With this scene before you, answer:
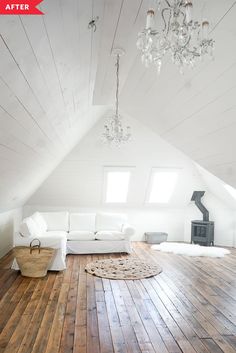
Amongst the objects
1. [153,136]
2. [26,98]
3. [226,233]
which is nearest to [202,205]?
[226,233]

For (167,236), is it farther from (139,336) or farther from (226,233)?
(139,336)

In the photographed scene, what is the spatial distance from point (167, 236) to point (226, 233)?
1575 millimetres

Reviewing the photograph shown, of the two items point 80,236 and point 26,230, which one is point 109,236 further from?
point 26,230

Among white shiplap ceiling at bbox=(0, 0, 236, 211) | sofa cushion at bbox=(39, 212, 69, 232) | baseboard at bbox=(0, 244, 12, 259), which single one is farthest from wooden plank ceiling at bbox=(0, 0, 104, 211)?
sofa cushion at bbox=(39, 212, 69, 232)

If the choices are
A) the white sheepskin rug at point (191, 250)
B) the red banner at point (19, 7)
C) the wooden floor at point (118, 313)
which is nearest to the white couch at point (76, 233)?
the wooden floor at point (118, 313)

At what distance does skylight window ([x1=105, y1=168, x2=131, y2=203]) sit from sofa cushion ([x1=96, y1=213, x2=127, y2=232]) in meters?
0.77

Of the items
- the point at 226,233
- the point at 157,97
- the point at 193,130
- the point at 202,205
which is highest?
the point at 157,97

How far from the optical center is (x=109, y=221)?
7.27 metres

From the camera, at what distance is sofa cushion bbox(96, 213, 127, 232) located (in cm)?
720

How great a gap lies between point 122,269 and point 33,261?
5.26 ft

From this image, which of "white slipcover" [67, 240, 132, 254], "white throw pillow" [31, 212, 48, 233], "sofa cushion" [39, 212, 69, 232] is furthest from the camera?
"sofa cushion" [39, 212, 69, 232]

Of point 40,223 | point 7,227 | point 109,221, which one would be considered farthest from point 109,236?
point 7,227

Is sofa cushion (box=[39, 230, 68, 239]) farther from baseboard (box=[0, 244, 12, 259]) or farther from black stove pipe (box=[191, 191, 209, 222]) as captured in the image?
black stove pipe (box=[191, 191, 209, 222])

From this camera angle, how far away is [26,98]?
2135 mm
